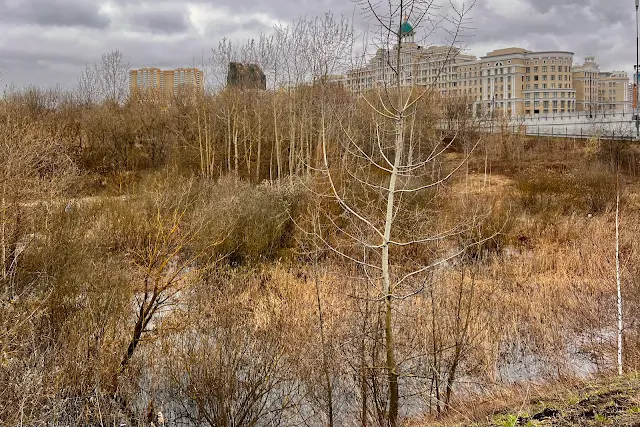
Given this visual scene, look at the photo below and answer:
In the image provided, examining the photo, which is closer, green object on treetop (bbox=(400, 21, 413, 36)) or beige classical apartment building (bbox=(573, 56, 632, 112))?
green object on treetop (bbox=(400, 21, 413, 36))

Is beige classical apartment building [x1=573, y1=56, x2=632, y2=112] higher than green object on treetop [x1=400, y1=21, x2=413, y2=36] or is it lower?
higher

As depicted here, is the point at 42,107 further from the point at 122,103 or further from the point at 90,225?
the point at 90,225

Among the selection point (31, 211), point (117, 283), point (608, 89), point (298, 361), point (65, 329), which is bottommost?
point (298, 361)

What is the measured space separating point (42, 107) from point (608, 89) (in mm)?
90733

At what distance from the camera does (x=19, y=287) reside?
7.83 meters

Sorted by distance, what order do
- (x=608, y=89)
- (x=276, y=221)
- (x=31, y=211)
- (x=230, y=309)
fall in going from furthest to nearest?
(x=608, y=89) → (x=276, y=221) → (x=31, y=211) → (x=230, y=309)

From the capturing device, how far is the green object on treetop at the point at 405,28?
5465mm

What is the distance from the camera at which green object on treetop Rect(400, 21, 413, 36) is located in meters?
5.46

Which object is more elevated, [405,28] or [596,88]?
[596,88]

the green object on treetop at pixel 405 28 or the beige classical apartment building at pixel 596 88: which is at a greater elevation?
the beige classical apartment building at pixel 596 88

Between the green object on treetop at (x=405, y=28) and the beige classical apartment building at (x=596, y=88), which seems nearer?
the green object on treetop at (x=405, y=28)

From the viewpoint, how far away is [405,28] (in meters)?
5.52

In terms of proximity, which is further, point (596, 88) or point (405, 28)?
point (596, 88)

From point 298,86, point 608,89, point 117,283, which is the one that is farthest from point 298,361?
point 608,89
